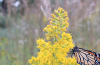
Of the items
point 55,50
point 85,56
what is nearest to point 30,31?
point 85,56

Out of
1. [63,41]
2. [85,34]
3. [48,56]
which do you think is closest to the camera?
[48,56]

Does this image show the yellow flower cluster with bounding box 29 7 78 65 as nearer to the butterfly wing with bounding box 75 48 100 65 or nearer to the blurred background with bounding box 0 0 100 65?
the butterfly wing with bounding box 75 48 100 65

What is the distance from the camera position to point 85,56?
9.53 feet

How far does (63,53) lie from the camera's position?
192cm

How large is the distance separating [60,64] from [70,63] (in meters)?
0.15

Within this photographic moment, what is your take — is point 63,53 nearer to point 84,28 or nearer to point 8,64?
point 8,64

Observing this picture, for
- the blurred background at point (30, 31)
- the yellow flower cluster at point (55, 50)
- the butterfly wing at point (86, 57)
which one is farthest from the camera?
the blurred background at point (30, 31)

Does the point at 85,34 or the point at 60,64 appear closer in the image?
the point at 60,64

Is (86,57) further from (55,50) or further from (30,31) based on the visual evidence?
(30,31)

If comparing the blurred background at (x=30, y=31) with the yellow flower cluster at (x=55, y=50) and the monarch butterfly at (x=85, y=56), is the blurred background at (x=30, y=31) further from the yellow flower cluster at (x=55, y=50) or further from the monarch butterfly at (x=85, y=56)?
the yellow flower cluster at (x=55, y=50)

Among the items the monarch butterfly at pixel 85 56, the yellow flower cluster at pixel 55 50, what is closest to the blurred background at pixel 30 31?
the monarch butterfly at pixel 85 56

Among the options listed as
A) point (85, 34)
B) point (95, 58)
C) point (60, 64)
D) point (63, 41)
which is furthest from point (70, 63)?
point (85, 34)

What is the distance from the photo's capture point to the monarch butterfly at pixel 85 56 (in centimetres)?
264

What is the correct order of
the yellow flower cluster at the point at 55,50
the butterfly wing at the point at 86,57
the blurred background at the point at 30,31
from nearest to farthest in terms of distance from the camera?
the yellow flower cluster at the point at 55,50 → the butterfly wing at the point at 86,57 → the blurred background at the point at 30,31
